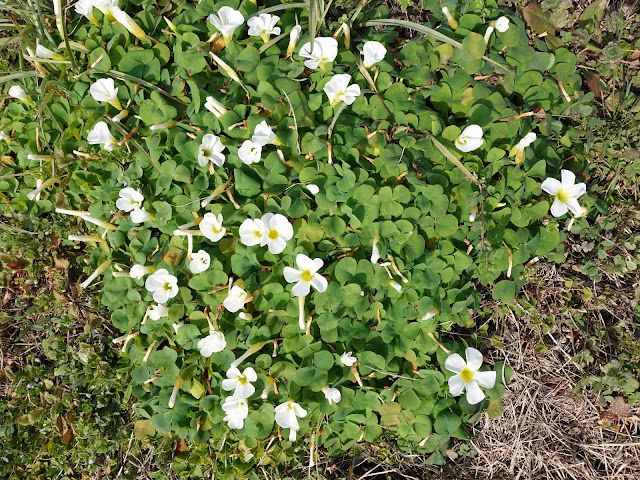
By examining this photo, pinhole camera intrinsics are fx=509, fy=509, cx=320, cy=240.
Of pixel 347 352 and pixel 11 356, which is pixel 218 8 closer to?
pixel 347 352

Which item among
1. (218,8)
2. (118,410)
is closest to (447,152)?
(218,8)

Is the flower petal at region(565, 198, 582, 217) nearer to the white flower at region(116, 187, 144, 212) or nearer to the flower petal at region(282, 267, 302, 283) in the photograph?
the flower petal at region(282, 267, 302, 283)

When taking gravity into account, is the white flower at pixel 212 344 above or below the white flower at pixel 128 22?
below

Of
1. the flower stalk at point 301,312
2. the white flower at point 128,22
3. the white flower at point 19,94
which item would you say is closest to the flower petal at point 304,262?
the flower stalk at point 301,312

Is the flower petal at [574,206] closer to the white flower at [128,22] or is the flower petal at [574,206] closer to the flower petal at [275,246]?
the flower petal at [275,246]

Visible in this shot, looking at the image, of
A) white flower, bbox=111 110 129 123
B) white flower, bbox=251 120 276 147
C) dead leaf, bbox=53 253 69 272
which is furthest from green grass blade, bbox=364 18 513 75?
dead leaf, bbox=53 253 69 272

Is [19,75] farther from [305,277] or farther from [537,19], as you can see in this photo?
[537,19]

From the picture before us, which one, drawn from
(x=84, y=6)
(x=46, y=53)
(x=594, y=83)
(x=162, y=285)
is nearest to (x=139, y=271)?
(x=162, y=285)

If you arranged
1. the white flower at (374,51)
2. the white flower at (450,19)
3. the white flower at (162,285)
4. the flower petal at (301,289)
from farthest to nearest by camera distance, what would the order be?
1. the white flower at (450,19)
2. the white flower at (374,51)
3. the white flower at (162,285)
4. the flower petal at (301,289)
